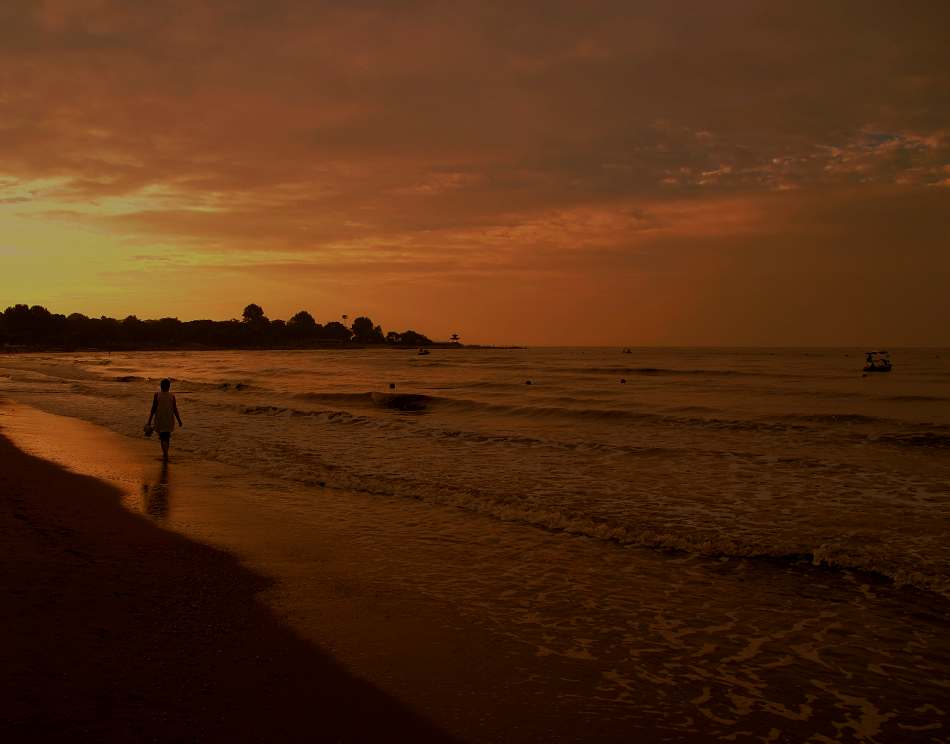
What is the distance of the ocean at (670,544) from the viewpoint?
5918mm

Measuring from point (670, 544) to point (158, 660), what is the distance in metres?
7.78

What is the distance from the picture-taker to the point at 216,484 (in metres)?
15.0

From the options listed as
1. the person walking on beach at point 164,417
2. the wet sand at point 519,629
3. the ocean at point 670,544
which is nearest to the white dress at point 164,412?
the person walking on beach at point 164,417

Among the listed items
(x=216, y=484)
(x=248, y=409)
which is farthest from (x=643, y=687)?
(x=248, y=409)

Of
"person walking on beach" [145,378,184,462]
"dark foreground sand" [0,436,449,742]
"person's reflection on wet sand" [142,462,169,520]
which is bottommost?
"person's reflection on wet sand" [142,462,169,520]

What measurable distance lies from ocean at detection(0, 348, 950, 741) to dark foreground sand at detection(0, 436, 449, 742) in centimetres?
128

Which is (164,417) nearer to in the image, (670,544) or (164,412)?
(164,412)

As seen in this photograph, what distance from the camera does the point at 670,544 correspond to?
10.6m

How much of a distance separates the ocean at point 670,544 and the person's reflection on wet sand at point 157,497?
182 cm

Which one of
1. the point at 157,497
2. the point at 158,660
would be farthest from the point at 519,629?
the point at 157,497

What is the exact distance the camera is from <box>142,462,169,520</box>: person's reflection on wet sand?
38.8ft

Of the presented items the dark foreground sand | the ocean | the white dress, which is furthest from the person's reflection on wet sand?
the dark foreground sand

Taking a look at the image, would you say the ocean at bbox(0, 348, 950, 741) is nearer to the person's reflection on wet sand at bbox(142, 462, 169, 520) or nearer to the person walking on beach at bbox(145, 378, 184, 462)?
the person walking on beach at bbox(145, 378, 184, 462)

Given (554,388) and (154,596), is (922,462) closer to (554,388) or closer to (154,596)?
(154,596)
